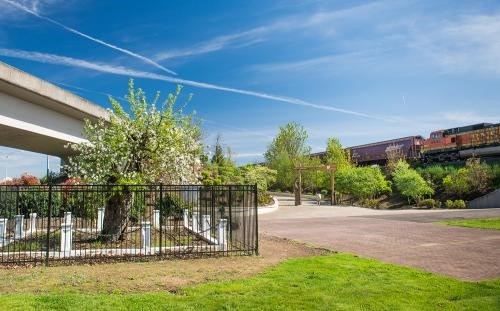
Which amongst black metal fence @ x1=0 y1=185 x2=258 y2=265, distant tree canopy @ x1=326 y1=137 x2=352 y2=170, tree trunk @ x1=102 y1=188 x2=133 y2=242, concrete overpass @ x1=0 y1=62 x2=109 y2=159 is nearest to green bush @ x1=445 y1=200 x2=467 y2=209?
distant tree canopy @ x1=326 y1=137 x2=352 y2=170

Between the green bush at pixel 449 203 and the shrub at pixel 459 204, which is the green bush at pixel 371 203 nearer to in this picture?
the green bush at pixel 449 203

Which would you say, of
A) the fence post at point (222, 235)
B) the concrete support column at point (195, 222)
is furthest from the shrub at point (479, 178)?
the fence post at point (222, 235)

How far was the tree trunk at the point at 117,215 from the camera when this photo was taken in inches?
618

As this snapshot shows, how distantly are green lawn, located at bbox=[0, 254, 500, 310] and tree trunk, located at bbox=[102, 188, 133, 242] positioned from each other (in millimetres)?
7010

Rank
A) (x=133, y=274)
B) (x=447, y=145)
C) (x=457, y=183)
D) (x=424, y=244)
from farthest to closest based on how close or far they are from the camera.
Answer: (x=447, y=145), (x=457, y=183), (x=424, y=244), (x=133, y=274)

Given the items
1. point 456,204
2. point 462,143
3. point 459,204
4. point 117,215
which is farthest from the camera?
point 462,143

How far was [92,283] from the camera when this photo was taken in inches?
368

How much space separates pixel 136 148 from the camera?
638 inches

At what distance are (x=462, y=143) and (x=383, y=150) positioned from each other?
14808 millimetres

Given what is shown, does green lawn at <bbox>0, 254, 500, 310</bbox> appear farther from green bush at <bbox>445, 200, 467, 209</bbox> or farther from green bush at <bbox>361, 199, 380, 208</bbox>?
green bush at <bbox>361, 199, 380, 208</bbox>

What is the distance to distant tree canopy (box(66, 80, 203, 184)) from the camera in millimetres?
16000

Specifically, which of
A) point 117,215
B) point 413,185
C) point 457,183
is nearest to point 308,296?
point 117,215

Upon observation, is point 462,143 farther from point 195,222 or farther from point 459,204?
point 195,222

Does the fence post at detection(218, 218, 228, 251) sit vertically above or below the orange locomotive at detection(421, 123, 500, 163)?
below
